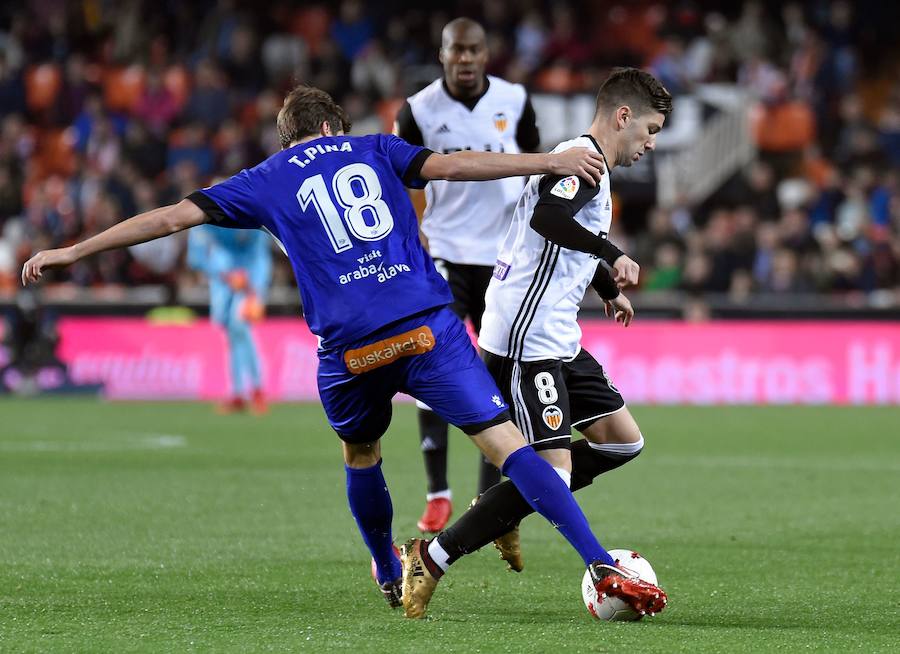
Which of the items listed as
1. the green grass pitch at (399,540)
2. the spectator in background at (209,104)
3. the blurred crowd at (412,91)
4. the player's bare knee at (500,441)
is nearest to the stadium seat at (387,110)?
the blurred crowd at (412,91)

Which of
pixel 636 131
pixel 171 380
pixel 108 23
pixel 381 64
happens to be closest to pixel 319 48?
pixel 381 64

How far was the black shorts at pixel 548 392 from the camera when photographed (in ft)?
19.7

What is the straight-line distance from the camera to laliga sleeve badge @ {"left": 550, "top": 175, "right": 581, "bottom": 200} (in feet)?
18.9

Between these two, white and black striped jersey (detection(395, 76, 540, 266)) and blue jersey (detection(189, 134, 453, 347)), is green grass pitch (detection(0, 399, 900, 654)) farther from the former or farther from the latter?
white and black striped jersey (detection(395, 76, 540, 266))

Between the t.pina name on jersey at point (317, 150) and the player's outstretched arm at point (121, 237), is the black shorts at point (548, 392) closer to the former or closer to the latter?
the t.pina name on jersey at point (317, 150)

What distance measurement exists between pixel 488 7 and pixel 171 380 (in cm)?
874

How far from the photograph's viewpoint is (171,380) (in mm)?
18125

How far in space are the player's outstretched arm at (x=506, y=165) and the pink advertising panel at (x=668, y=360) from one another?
37.8 feet

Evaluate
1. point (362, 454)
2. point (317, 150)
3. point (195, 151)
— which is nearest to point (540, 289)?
point (362, 454)

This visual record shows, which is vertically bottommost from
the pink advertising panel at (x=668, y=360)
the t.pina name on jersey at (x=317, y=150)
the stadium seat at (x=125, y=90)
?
the pink advertising panel at (x=668, y=360)

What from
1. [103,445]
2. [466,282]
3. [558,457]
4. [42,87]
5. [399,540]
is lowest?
[103,445]

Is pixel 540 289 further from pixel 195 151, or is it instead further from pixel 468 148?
pixel 195 151

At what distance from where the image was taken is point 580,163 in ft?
18.2

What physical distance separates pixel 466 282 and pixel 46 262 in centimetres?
329
